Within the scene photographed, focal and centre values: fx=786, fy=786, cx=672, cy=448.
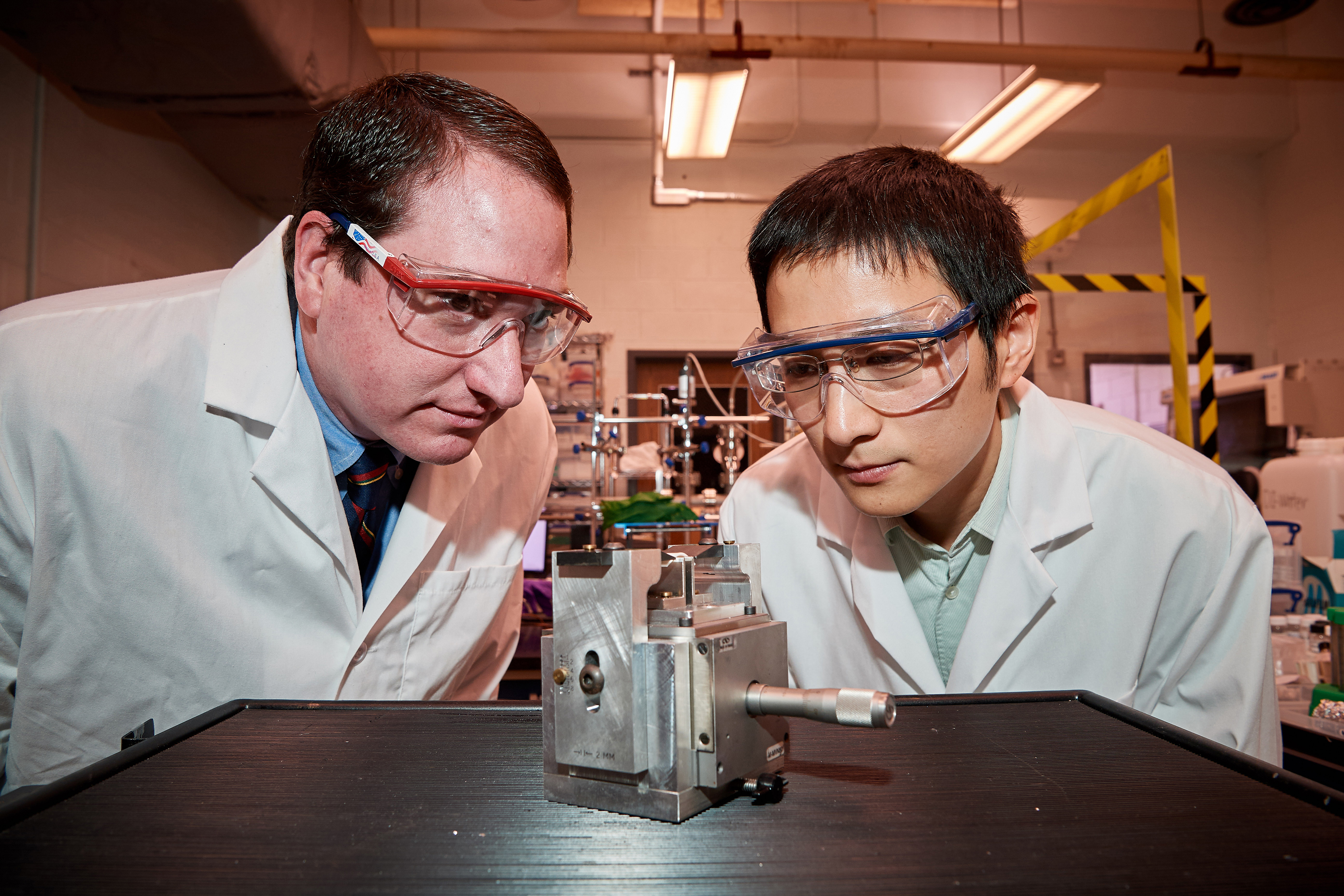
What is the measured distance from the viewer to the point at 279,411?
1048 mm

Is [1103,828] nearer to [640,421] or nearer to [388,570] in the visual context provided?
[388,570]

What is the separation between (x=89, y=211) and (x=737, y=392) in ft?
11.6

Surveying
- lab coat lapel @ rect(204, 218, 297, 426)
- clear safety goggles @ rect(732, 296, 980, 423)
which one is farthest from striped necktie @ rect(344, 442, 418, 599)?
clear safety goggles @ rect(732, 296, 980, 423)

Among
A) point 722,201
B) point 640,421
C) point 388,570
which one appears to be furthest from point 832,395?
point 722,201

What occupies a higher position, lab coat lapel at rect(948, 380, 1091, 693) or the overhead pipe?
the overhead pipe

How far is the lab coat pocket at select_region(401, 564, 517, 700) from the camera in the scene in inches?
47.1

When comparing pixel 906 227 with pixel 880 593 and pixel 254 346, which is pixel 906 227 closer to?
pixel 880 593

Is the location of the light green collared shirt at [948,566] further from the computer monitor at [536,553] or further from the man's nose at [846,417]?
the computer monitor at [536,553]

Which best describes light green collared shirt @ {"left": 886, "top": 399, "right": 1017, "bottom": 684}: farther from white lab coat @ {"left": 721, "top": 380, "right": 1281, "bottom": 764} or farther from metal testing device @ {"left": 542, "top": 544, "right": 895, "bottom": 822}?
metal testing device @ {"left": 542, "top": 544, "right": 895, "bottom": 822}

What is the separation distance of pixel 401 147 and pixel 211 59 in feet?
6.51

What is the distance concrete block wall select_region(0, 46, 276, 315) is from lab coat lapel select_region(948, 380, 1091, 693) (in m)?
3.12

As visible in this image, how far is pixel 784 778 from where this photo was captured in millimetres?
625

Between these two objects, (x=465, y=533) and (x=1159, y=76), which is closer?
(x=465, y=533)

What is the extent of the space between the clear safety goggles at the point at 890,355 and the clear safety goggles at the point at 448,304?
285mm
